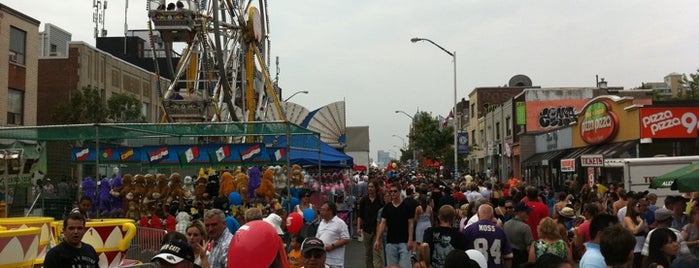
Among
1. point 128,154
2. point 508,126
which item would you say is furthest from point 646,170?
point 508,126

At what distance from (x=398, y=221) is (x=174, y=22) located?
18.2 m

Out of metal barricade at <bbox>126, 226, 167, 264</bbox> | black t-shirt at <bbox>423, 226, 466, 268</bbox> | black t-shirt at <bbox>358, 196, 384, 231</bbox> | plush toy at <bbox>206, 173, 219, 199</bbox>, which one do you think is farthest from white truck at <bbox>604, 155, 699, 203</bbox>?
metal barricade at <bbox>126, 226, 167, 264</bbox>

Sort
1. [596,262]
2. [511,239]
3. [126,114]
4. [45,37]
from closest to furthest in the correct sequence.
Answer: [596,262], [511,239], [126,114], [45,37]

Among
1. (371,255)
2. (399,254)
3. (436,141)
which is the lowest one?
(371,255)

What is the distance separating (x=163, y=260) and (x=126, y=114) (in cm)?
3685

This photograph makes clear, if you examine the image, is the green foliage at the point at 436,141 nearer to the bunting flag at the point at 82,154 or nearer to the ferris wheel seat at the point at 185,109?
the ferris wheel seat at the point at 185,109

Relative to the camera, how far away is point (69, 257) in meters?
5.60

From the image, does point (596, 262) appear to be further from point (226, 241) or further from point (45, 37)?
point (45, 37)

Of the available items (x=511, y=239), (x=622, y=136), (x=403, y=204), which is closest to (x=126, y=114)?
(x=622, y=136)

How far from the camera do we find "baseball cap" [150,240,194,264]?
4.06 m

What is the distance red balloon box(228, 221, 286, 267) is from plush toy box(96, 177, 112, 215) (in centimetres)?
1169

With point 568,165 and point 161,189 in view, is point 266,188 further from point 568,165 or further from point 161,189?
point 568,165

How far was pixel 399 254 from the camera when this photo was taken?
10867 mm

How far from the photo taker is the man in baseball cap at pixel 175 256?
4.06m
